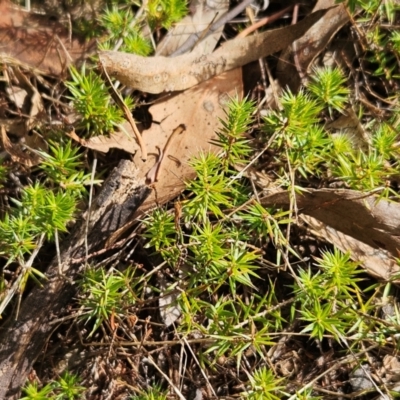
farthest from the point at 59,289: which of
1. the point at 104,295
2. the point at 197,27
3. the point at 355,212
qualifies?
the point at 197,27

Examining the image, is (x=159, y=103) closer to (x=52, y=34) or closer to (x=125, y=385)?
(x=52, y=34)

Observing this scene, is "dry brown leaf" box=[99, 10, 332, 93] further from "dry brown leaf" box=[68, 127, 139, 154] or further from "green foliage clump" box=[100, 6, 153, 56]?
"dry brown leaf" box=[68, 127, 139, 154]

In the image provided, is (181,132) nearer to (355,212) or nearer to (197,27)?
(197,27)

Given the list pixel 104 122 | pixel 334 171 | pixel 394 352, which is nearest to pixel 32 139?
pixel 104 122

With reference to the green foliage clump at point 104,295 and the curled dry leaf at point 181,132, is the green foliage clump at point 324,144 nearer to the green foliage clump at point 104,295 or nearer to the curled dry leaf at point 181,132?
the curled dry leaf at point 181,132

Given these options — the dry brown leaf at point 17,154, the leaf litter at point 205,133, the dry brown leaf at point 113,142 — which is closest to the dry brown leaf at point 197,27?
the leaf litter at point 205,133

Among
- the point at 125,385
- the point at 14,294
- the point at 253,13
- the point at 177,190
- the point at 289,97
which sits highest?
the point at 253,13

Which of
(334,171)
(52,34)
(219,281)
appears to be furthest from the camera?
(52,34)
